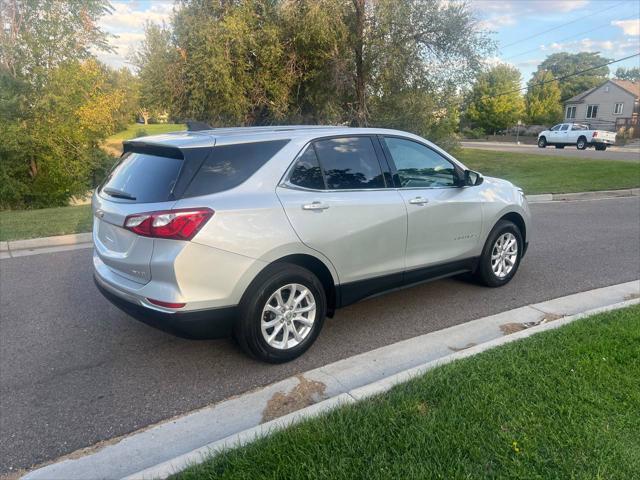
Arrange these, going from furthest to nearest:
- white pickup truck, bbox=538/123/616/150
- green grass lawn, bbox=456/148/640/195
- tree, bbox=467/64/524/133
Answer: tree, bbox=467/64/524/133 < white pickup truck, bbox=538/123/616/150 < green grass lawn, bbox=456/148/640/195

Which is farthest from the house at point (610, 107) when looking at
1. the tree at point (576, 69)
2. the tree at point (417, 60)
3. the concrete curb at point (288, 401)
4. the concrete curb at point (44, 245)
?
the concrete curb at point (288, 401)

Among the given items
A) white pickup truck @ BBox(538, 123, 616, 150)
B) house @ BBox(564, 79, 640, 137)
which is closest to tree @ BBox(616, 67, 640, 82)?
house @ BBox(564, 79, 640, 137)

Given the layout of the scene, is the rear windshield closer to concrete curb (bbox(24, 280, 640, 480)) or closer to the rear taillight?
the rear taillight

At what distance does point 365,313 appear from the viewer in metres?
4.95

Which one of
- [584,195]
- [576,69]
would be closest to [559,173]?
[584,195]

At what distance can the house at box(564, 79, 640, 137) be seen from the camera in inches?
1989

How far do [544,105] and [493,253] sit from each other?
54874mm

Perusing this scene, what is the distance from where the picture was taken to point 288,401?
3336 millimetres

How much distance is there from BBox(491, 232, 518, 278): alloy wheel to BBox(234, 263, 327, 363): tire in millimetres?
2398

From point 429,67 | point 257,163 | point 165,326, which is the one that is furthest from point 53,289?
point 429,67

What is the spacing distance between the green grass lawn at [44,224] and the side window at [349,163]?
6094 millimetres

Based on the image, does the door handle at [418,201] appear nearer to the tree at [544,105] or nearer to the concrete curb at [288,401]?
the concrete curb at [288,401]

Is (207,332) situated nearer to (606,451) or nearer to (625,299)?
(606,451)

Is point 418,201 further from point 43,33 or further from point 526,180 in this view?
point 43,33
